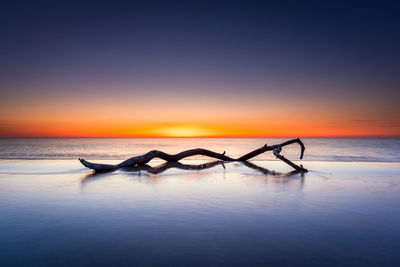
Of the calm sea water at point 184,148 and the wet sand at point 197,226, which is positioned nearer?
the wet sand at point 197,226

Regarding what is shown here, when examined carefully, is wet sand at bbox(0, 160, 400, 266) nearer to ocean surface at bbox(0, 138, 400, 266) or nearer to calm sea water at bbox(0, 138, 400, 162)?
ocean surface at bbox(0, 138, 400, 266)

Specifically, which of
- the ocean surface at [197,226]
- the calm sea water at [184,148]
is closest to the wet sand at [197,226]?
the ocean surface at [197,226]

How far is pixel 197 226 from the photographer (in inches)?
200

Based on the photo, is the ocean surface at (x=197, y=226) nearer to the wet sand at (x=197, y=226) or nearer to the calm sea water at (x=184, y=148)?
the wet sand at (x=197, y=226)

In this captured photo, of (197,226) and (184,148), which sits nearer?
(197,226)

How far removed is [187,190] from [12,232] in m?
5.07

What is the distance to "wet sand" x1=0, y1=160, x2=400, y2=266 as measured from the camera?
148 inches

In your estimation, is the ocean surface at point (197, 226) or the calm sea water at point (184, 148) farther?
the calm sea water at point (184, 148)

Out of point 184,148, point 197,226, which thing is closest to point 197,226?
point 197,226

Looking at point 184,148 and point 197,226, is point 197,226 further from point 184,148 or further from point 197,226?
point 184,148

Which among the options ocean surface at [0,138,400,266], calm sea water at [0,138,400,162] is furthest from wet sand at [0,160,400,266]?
calm sea water at [0,138,400,162]

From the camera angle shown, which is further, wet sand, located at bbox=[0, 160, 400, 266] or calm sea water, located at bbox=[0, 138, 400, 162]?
calm sea water, located at bbox=[0, 138, 400, 162]

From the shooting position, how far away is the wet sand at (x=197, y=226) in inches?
148

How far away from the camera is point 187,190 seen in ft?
28.2
